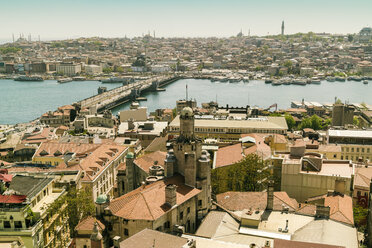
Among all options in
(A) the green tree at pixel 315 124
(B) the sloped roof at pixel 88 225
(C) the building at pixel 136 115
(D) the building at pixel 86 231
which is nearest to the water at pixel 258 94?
(A) the green tree at pixel 315 124

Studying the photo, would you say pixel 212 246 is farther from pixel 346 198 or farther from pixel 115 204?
pixel 346 198

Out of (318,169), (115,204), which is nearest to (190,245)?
(115,204)

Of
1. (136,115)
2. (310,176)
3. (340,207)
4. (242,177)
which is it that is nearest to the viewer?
(340,207)

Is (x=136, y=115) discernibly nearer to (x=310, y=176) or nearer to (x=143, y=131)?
(x=143, y=131)

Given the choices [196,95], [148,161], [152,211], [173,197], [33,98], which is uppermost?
[173,197]

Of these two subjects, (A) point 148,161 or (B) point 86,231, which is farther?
(A) point 148,161

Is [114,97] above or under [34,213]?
under

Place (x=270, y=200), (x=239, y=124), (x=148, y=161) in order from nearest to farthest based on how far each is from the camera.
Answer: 1. (x=270, y=200)
2. (x=148, y=161)
3. (x=239, y=124)

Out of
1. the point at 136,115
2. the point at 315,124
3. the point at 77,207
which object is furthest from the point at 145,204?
the point at 315,124
